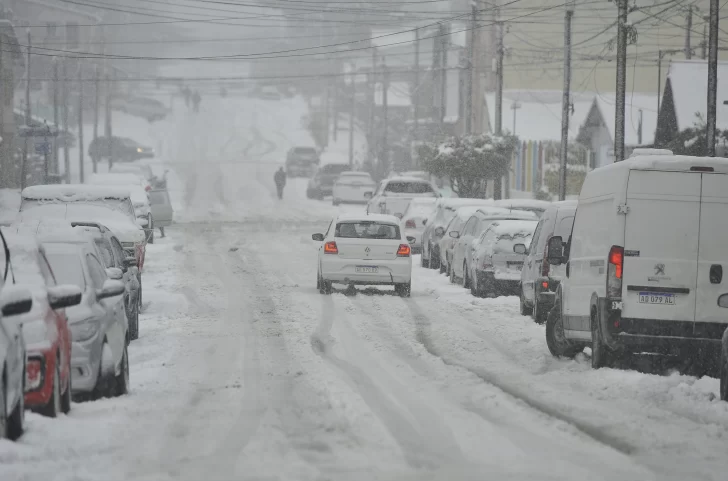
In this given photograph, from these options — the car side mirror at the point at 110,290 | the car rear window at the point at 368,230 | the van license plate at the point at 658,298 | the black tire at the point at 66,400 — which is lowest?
the black tire at the point at 66,400

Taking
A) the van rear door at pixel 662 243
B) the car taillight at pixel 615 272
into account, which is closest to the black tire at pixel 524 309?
the car taillight at pixel 615 272

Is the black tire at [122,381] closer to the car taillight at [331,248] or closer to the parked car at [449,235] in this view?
the car taillight at [331,248]

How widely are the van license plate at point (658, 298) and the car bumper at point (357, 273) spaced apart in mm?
11375

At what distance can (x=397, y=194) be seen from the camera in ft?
139

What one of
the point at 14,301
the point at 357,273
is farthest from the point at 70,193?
the point at 14,301

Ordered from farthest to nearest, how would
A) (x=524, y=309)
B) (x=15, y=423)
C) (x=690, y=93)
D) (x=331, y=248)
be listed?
(x=690, y=93) → (x=331, y=248) → (x=524, y=309) → (x=15, y=423)

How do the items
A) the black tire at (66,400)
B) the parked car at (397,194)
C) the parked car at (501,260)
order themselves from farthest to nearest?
the parked car at (397,194) → the parked car at (501,260) → the black tire at (66,400)

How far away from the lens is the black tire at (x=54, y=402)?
10.2m

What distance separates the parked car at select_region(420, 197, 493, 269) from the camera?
31.7 m

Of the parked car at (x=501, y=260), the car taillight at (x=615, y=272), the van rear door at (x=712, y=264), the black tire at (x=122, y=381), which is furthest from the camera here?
the parked car at (x=501, y=260)

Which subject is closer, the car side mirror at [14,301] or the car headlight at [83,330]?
the car side mirror at [14,301]

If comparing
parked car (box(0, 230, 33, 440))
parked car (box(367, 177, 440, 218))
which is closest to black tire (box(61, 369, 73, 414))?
parked car (box(0, 230, 33, 440))

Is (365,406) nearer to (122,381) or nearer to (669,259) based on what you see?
(122,381)

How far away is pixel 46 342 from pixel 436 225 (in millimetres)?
22830
